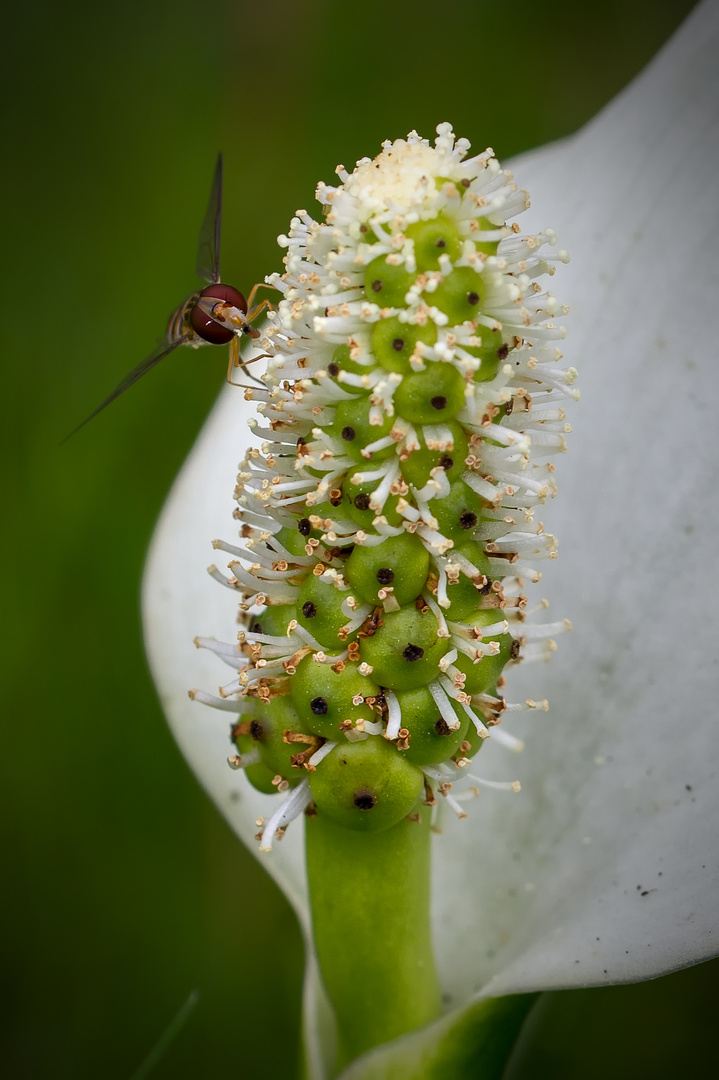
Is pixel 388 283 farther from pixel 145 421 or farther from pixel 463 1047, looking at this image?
pixel 145 421

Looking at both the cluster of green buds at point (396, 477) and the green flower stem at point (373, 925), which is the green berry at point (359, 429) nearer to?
the cluster of green buds at point (396, 477)

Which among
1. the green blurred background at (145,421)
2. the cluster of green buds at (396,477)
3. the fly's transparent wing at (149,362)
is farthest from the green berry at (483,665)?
the green blurred background at (145,421)

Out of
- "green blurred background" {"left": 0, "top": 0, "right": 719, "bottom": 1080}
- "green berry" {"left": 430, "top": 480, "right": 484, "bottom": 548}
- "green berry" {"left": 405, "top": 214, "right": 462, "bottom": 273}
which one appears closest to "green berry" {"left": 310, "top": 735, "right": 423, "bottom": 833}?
"green berry" {"left": 430, "top": 480, "right": 484, "bottom": 548}

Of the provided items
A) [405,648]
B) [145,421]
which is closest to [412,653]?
[405,648]

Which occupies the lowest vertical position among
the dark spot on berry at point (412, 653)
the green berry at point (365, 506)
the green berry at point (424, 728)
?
the green berry at point (424, 728)

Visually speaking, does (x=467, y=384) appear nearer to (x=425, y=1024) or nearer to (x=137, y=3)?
(x=425, y=1024)

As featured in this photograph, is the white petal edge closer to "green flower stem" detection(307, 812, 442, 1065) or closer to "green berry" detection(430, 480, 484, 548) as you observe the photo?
"green flower stem" detection(307, 812, 442, 1065)
